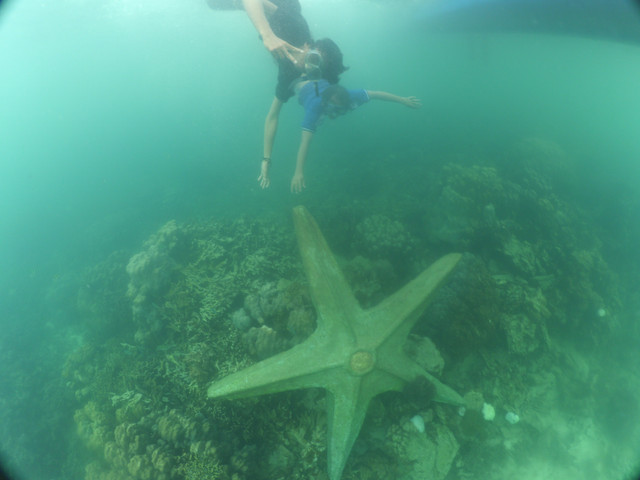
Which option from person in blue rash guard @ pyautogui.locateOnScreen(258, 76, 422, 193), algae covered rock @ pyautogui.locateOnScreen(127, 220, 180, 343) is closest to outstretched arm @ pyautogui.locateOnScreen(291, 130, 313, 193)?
person in blue rash guard @ pyautogui.locateOnScreen(258, 76, 422, 193)

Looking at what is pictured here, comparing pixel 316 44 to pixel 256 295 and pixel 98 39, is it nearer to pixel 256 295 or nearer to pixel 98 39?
pixel 256 295

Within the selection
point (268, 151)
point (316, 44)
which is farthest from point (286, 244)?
point (316, 44)

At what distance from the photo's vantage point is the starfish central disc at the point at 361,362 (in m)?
3.34

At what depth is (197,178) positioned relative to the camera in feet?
61.2

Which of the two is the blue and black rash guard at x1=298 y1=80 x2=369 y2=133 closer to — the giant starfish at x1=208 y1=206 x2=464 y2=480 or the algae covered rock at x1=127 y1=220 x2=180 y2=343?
the giant starfish at x1=208 y1=206 x2=464 y2=480

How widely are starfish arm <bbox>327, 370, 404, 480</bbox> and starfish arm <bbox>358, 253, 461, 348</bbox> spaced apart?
445mm

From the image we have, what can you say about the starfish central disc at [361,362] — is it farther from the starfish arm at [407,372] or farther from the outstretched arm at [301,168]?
the outstretched arm at [301,168]

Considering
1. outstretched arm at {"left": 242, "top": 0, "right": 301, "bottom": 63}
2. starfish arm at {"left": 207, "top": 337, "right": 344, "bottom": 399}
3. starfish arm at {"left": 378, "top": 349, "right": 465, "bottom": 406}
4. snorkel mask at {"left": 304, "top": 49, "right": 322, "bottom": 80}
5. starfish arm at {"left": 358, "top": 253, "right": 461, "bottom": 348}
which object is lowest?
starfish arm at {"left": 378, "top": 349, "right": 465, "bottom": 406}

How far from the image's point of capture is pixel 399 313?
359cm

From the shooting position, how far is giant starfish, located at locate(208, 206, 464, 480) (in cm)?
316

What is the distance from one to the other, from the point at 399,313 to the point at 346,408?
1319 millimetres

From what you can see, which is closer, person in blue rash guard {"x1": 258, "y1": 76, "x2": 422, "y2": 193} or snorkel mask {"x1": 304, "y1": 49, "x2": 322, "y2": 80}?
snorkel mask {"x1": 304, "y1": 49, "x2": 322, "y2": 80}

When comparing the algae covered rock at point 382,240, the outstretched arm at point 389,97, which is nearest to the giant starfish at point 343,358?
the algae covered rock at point 382,240

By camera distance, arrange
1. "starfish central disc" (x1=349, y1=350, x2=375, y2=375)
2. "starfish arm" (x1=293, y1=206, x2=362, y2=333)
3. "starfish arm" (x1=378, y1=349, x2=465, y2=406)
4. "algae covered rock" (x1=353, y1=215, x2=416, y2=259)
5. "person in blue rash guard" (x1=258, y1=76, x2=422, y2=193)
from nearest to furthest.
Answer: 1. "starfish central disc" (x1=349, y1=350, x2=375, y2=375)
2. "starfish arm" (x1=378, y1=349, x2=465, y2=406)
3. "starfish arm" (x1=293, y1=206, x2=362, y2=333)
4. "person in blue rash guard" (x1=258, y1=76, x2=422, y2=193)
5. "algae covered rock" (x1=353, y1=215, x2=416, y2=259)
